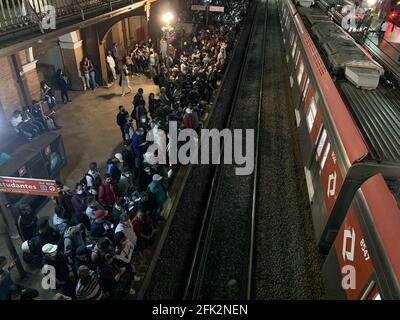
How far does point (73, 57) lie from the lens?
14.1 m

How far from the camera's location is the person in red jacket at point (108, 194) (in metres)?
6.58

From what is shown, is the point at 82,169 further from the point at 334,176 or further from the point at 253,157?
the point at 334,176

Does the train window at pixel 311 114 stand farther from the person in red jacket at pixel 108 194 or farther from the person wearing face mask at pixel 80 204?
the person wearing face mask at pixel 80 204

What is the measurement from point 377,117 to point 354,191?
185cm

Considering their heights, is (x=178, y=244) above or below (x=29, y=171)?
below

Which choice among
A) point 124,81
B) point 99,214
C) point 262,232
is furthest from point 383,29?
point 99,214

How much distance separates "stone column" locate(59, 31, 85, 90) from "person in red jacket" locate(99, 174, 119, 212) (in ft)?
31.1

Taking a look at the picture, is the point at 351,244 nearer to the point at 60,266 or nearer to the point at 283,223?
the point at 283,223

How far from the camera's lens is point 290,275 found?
6.42 meters

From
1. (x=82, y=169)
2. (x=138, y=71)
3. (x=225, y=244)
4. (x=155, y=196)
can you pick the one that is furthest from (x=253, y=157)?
(x=138, y=71)

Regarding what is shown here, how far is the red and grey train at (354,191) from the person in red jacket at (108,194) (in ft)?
13.4

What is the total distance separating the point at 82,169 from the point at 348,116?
7.31 m
